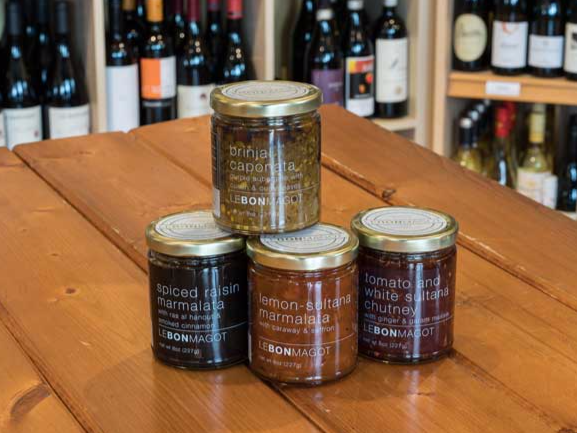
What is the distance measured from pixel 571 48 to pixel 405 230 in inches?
67.3

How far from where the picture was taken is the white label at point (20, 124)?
2242mm

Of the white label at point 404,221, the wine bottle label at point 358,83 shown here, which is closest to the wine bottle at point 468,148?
the wine bottle label at point 358,83

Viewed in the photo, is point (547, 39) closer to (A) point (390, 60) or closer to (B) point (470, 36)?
(B) point (470, 36)

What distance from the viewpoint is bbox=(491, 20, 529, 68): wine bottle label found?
252 cm

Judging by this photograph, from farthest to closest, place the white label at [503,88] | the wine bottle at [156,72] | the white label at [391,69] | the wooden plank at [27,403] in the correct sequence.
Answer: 1. the white label at [391,69]
2. the white label at [503,88]
3. the wine bottle at [156,72]
4. the wooden plank at [27,403]

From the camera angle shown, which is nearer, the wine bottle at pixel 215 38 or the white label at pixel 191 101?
the white label at pixel 191 101

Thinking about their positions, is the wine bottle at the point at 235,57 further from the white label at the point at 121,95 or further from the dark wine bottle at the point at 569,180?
the dark wine bottle at the point at 569,180

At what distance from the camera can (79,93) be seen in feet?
7.93

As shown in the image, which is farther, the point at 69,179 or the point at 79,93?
the point at 79,93

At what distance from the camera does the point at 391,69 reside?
260 cm

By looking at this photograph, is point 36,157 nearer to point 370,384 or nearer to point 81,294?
point 81,294

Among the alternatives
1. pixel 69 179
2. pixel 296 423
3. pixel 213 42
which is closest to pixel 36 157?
pixel 69 179

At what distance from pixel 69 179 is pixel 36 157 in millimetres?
125

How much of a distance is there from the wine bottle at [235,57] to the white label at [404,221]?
5.27 feet
